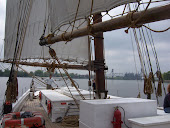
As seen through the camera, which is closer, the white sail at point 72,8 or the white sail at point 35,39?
the white sail at point 72,8

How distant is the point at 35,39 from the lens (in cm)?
1367

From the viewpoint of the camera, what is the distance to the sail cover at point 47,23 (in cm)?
480

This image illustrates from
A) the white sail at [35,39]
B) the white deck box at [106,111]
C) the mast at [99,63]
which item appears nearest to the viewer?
the white deck box at [106,111]

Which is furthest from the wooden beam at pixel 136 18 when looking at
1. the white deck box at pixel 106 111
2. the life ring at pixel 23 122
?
the life ring at pixel 23 122

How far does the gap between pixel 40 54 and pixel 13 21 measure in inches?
149

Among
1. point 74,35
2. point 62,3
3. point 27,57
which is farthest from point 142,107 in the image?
point 27,57

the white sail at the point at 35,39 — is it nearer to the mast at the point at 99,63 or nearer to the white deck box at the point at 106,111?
the mast at the point at 99,63

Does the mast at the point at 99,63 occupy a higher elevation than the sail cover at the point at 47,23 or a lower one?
lower

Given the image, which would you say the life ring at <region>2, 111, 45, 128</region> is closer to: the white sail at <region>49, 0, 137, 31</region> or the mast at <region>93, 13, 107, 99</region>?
the mast at <region>93, 13, 107, 99</region>

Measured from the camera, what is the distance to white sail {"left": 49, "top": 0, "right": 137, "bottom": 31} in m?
4.07

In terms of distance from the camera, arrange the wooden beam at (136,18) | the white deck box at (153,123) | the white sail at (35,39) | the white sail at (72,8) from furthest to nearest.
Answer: the white sail at (35,39), the white sail at (72,8), the white deck box at (153,123), the wooden beam at (136,18)

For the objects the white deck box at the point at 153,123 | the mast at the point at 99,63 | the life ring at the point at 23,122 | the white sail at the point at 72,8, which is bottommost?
the life ring at the point at 23,122

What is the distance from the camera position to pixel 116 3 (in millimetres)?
3797

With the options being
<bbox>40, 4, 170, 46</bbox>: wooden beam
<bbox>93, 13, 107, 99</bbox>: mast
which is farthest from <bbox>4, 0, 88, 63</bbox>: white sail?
<bbox>40, 4, 170, 46</bbox>: wooden beam
